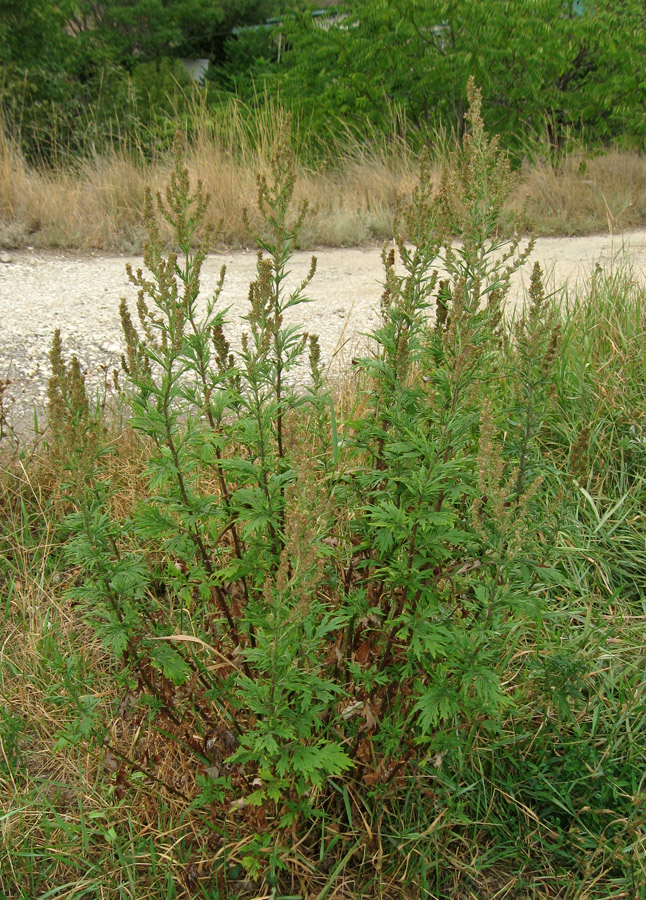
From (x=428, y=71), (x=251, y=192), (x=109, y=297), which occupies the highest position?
(x=428, y=71)

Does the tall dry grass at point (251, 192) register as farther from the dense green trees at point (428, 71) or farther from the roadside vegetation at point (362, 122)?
the dense green trees at point (428, 71)

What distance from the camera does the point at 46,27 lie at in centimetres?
1393

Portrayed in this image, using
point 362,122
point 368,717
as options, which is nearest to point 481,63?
point 362,122

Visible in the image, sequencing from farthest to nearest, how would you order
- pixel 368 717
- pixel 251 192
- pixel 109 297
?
pixel 251 192 < pixel 109 297 < pixel 368 717

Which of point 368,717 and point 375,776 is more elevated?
point 368,717

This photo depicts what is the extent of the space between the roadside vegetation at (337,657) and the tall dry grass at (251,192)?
202 inches

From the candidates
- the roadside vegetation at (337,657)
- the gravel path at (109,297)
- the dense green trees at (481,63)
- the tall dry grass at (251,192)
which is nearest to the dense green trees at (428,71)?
the dense green trees at (481,63)

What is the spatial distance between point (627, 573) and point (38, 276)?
5510 millimetres

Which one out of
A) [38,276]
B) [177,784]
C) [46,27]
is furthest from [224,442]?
[46,27]

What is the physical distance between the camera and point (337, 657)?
7.20ft

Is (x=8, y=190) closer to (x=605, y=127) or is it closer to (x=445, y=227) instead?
(x=445, y=227)

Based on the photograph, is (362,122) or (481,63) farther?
(362,122)

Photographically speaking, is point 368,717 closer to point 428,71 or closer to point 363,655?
point 363,655

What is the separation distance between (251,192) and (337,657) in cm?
715
